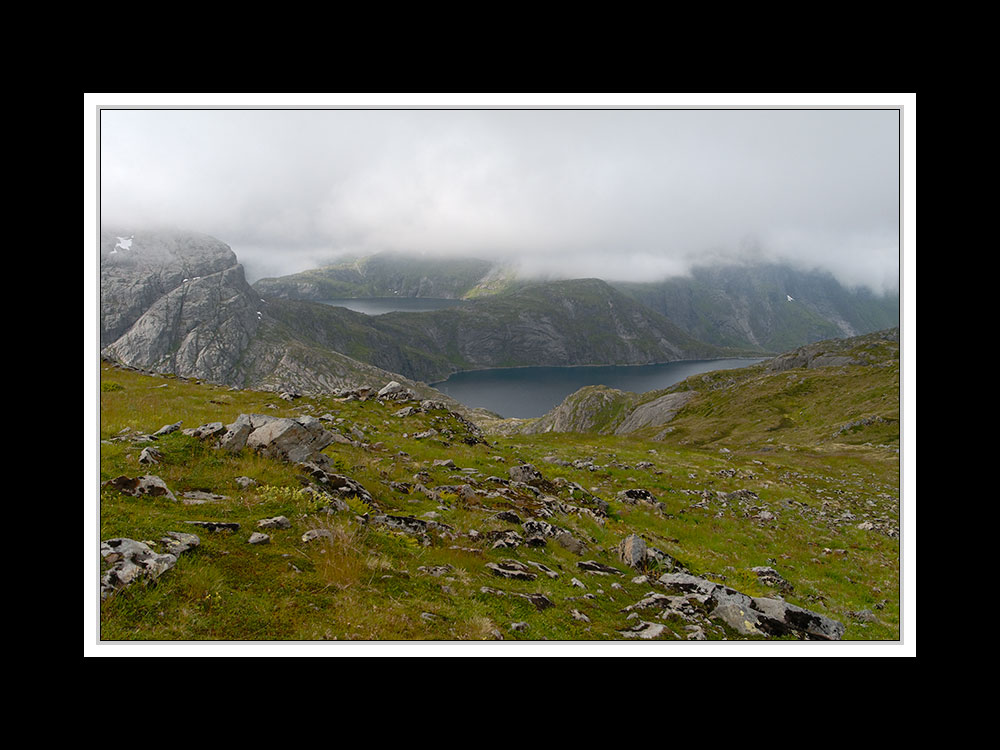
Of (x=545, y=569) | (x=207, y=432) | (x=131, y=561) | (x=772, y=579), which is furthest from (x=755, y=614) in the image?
(x=207, y=432)

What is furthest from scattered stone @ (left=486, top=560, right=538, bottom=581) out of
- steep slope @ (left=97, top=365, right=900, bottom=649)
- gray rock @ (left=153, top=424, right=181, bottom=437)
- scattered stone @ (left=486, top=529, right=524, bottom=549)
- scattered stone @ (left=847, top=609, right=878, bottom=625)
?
gray rock @ (left=153, top=424, right=181, bottom=437)

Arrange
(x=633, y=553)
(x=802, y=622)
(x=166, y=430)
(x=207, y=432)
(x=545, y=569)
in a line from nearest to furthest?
1. (x=802, y=622)
2. (x=545, y=569)
3. (x=633, y=553)
4. (x=207, y=432)
5. (x=166, y=430)

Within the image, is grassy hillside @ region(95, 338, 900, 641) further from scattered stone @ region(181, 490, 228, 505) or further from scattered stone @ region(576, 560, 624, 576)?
scattered stone @ region(576, 560, 624, 576)

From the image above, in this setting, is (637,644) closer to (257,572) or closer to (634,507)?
(257,572)

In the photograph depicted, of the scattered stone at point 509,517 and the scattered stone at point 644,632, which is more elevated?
the scattered stone at point 509,517

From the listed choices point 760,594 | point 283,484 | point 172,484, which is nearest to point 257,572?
point 283,484

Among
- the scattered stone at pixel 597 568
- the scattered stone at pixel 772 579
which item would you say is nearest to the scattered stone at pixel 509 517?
the scattered stone at pixel 597 568

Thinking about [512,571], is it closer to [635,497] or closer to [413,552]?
[413,552]

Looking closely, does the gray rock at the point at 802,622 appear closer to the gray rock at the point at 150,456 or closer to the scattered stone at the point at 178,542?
the scattered stone at the point at 178,542
